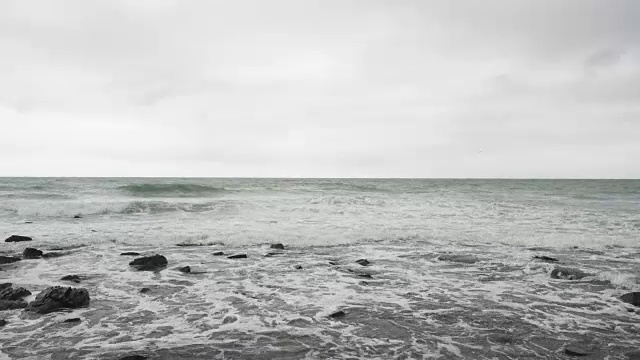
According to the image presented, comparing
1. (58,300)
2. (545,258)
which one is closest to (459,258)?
(545,258)

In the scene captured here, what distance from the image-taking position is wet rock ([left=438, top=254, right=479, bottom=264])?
36.5 feet

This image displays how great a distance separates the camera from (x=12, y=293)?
7031 millimetres

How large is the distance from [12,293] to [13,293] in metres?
0.01

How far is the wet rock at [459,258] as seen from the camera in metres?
11.1

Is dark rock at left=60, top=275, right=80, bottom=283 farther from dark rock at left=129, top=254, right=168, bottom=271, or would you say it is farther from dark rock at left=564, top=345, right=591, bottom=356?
dark rock at left=564, top=345, right=591, bottom=356

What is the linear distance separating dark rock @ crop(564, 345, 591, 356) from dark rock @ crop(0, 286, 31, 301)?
8.76 meters

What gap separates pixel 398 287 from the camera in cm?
838

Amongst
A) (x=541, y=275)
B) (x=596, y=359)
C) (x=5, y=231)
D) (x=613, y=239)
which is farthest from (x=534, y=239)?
(x=5, y=231)

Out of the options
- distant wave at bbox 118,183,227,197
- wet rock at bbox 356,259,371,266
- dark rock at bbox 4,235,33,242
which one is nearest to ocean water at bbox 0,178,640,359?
wet rock at bbox 356,259,371,266

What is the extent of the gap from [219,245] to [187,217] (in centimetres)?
906

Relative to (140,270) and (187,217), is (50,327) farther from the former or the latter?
(187,217)

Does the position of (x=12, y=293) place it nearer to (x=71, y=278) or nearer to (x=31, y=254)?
(x=71, y=278)

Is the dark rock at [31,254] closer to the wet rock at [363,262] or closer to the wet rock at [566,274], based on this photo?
the wet rock at [363,262]

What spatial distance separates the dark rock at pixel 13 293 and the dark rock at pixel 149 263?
266cm
